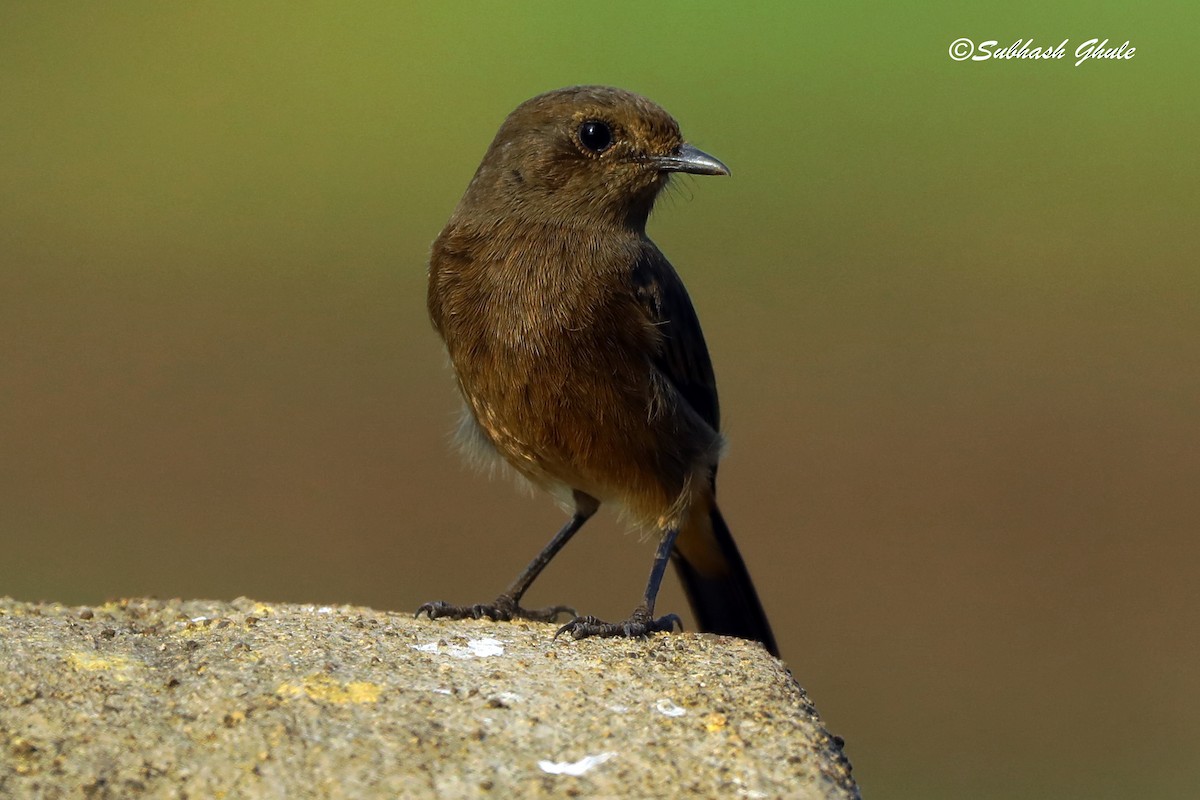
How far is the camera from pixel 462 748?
3.33m

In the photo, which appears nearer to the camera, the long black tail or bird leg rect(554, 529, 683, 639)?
bird leg rect(554, 529, 683, 639)

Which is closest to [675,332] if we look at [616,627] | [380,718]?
[616,627]

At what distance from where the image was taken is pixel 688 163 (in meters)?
5.75

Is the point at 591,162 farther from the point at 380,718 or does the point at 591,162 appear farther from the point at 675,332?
the point at 380,718

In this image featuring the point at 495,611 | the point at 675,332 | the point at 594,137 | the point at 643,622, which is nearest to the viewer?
the point at 643,622

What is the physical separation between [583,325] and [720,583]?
1.50m

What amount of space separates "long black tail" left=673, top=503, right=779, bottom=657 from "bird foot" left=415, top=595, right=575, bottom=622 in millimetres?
701

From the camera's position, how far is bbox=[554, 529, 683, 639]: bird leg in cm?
475

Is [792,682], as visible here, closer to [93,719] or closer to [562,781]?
[562,781]

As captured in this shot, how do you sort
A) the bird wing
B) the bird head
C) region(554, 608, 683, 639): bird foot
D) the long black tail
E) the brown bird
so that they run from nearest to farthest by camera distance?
region(554, 608, 683, 639): bird foot → the brown bird → the bird wing → the bird head → the long black tail

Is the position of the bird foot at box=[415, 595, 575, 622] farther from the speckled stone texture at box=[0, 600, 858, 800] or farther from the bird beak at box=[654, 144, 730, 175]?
the bird beak at box=[654, 144, 730, 175]

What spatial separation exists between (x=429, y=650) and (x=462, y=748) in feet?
2.86

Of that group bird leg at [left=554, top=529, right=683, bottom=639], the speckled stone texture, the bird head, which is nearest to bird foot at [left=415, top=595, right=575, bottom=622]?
bird leg at [left=554, top=529, right=683, bottom=639]

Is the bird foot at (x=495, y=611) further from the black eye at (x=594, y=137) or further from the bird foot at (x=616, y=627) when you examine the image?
the black eye at (x=594, y=137)
